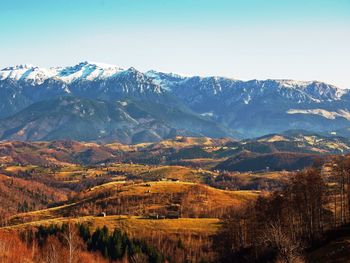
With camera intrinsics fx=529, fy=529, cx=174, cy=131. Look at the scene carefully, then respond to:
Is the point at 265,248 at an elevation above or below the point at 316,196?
below

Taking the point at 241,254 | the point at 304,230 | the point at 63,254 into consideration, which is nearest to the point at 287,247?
the point at 304,230

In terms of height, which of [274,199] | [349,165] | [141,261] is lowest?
[141,261]

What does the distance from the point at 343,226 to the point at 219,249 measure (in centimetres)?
7526

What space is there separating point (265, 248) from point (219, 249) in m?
63.3

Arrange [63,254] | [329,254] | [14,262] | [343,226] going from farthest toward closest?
[63,254], [14,262], [343,226], [329,254]

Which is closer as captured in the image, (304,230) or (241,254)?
(304,230)

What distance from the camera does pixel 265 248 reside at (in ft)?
454

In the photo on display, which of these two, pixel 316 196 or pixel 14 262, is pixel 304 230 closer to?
pixel 316 196

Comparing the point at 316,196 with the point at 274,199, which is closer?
the point at 316,196

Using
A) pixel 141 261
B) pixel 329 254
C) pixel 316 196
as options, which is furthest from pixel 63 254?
pixel 329 254

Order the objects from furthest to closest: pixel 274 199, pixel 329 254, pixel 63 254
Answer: pixel 63 254 < pixel 274 199 < pixel 329 254

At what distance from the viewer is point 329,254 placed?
339 ft

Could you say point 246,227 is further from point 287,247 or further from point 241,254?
point 287,247

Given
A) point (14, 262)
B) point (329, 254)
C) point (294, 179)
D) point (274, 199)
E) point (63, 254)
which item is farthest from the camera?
point (63, 254)
